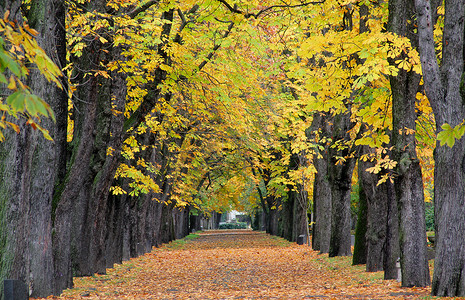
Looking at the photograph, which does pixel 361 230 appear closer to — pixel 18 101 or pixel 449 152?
pixel 449 152

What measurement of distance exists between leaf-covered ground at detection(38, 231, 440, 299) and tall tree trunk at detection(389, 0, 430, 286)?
1.93 ft

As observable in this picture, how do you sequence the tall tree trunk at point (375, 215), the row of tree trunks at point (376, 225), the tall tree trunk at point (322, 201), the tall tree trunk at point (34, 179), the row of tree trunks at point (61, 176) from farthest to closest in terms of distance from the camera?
1. the tall tree trunk at point (322, 201)
2. the tall tree trunk at point (375, 215)
3. the row of tree trunks at point (376, 225)
4. the row of tree trunks at point (61, 176)
5. the tall tree trunk at point (34, 179)

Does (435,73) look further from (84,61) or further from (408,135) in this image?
(84,61)

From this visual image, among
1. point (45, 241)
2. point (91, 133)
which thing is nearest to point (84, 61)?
point (91, 133)

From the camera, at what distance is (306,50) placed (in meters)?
11.9

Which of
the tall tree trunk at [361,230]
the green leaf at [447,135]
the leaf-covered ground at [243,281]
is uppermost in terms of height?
the green leaf at [447,135]

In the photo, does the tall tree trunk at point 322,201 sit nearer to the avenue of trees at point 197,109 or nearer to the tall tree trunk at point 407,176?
the avenue of trees at point 197,109

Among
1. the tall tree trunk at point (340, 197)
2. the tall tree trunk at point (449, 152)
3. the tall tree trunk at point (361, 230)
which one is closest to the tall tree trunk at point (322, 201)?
the tall tree trunk at point (340, 197)

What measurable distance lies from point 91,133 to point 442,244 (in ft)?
25.5

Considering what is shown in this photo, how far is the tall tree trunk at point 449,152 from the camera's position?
9673 millimetres

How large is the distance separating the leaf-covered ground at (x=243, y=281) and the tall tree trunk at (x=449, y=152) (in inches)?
29.5

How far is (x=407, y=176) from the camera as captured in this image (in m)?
11.5

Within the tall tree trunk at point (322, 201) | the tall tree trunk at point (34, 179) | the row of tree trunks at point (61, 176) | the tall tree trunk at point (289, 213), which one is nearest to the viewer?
the tall tree trunk at point (34, 179)

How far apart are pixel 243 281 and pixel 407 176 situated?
21.0 ft
